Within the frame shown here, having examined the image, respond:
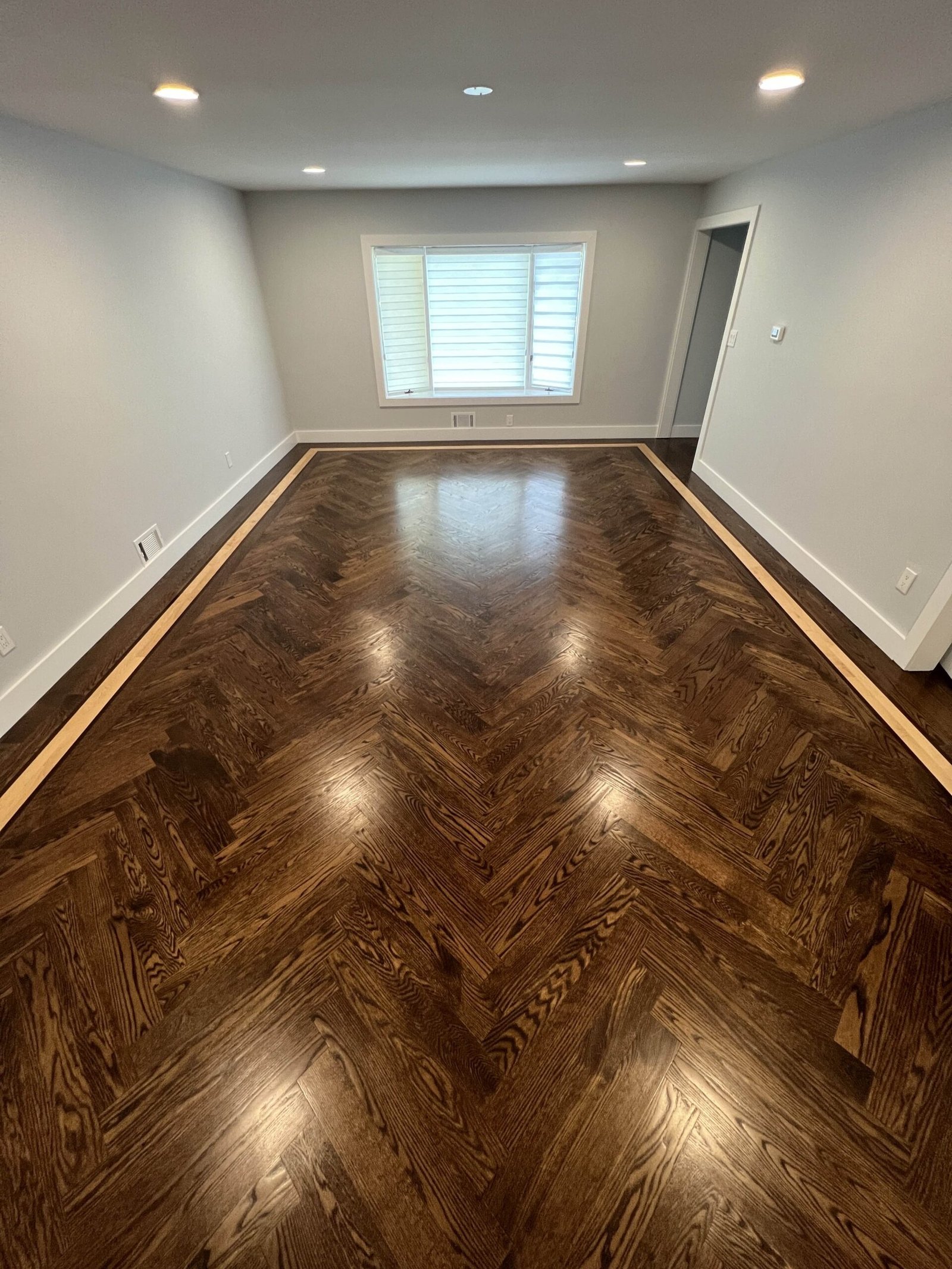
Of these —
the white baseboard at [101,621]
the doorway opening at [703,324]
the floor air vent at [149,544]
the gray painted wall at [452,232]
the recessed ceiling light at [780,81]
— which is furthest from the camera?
the gray painted wall at [452,232]

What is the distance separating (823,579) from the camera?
301 cm

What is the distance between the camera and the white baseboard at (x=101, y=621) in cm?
220

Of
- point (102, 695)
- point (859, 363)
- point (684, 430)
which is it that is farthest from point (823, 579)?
point (102, 695)

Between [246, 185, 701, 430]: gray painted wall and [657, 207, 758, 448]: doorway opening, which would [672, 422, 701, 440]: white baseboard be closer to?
[657, 207, 758, 448]: doorway opening

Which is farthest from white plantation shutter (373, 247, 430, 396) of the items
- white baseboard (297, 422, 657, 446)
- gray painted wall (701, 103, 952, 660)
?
gray painted wall (701, 103, 952, 660)

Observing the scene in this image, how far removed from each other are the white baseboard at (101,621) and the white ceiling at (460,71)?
1997 mm

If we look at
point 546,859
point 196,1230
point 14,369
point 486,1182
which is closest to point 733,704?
point 546,859

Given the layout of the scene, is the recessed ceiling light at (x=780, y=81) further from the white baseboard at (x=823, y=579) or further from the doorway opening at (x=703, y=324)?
the white baseboard at (x=823, y=579)

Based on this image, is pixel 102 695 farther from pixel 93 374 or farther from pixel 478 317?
pixel 478 317

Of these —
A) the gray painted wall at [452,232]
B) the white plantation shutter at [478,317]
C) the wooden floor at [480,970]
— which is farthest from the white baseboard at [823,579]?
the white plantation shutter at [478,317]

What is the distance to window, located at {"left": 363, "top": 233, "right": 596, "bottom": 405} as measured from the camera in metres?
4.70

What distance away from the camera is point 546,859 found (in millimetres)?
1669

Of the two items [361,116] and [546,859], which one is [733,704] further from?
[361,116]

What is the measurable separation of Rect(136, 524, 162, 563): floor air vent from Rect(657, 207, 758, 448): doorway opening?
14.0ft
